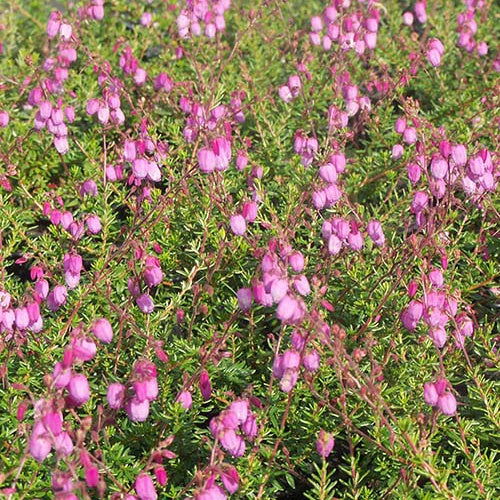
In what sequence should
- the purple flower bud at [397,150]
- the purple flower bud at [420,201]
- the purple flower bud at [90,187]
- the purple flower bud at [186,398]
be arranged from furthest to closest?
the purple flower bud at [397,150]
the purple flower bud at [90,187]
the purple flower bud at [420,201]
the purple flower bud at [186,398]

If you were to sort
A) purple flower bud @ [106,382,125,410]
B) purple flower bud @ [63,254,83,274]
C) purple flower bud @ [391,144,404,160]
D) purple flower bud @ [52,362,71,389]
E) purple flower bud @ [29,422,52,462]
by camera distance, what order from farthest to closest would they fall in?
1. purple flower bud @ [391,144,404,160]
2. purple flower bud @ [63,254,83,274]
3. purple flower bud @ [106,382,125,410]
4. purple flower bud @ [52,362,71,389]
5. purple flower bud @ [29,422,52,462]

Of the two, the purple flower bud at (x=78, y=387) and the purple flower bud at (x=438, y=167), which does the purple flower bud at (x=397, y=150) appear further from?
the purple flower bud at (x=78, y=387)

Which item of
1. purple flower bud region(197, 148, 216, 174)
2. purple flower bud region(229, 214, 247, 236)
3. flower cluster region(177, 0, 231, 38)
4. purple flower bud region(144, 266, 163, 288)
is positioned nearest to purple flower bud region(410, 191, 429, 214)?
purple flower bud region(229, 214, 247, 236)

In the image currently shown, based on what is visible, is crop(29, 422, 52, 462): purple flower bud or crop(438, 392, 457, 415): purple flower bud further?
crop(438, 392, 457, 415): purple flower bud

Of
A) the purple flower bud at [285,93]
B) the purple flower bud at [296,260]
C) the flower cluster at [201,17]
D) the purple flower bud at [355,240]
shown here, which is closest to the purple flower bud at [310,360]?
the purple flower bud at [296,260]

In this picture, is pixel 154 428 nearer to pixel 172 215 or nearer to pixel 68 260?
pixel 68 260

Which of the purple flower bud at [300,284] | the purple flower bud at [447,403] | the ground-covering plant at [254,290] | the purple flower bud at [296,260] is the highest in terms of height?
the purple flower bud at [300,284]

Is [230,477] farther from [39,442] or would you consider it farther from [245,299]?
[245,299]

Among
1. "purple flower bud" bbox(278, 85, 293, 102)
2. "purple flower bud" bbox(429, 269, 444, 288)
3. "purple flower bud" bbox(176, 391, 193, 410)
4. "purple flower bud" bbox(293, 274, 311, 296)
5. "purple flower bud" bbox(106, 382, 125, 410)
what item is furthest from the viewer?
"purple flower bud" bbox(278, 85, 293, 102)

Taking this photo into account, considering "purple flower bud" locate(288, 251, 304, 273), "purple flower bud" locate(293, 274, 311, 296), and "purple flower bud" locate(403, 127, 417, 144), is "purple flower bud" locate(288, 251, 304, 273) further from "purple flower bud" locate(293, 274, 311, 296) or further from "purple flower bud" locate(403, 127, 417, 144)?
"purple flower bud" locate(403, 127, 417, 144)
